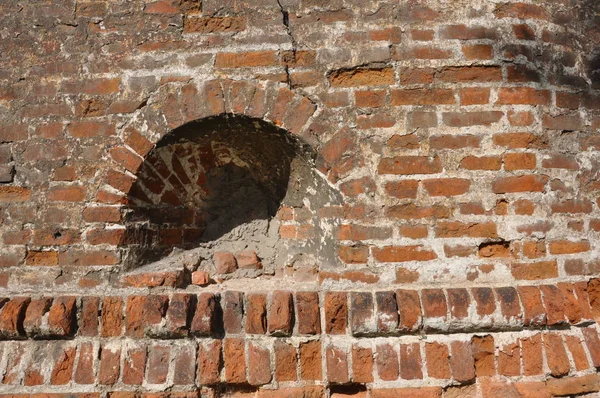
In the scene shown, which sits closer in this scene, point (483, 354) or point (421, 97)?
point (483, 354)

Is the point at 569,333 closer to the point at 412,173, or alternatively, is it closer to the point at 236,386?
the point at 412,173

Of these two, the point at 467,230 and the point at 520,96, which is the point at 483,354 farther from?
the point at 520,96

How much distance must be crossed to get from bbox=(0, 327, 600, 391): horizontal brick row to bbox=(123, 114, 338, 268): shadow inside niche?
0.47m

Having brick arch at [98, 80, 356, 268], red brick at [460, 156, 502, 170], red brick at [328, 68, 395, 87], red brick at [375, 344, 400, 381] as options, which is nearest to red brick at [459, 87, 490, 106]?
red brick at [460, 156, 502, 170]

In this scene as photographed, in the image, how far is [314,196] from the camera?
7.95 ft

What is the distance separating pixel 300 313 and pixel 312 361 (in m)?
0.20

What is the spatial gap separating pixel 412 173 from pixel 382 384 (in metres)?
0.90

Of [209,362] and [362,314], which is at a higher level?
[362,314]

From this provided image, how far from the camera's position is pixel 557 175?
225cm

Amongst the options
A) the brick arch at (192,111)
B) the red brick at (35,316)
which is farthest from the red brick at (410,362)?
the red brick at (35,316)

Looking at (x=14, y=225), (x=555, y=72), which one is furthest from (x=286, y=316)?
(x=555, y=72)

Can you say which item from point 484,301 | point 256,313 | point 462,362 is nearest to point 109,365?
point 256,313

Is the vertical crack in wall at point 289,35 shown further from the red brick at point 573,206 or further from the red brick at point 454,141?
the red brick at point 573,206

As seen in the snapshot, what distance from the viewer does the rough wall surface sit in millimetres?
2059
